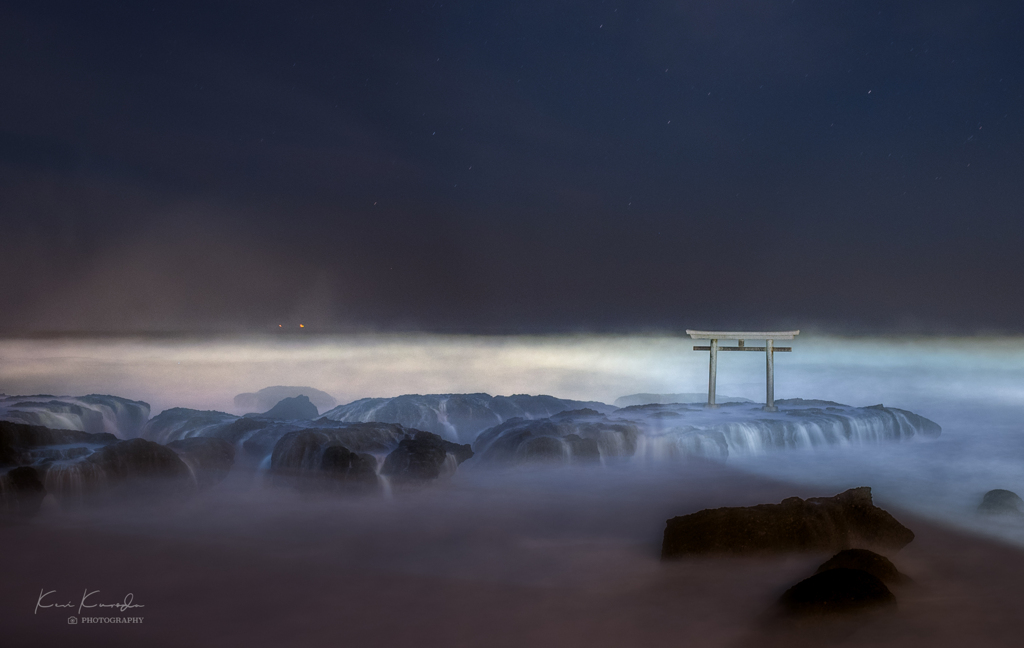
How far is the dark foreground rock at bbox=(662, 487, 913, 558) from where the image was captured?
7141 millimetres

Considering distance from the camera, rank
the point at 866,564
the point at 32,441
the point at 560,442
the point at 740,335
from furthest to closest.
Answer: the point at 740,335
the point at 560,442
the point at 32,441
the point at 866,564

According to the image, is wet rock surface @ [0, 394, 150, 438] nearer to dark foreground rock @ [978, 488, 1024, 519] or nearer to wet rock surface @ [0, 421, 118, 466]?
wet rock surface @ [0, 421, 118, 466]

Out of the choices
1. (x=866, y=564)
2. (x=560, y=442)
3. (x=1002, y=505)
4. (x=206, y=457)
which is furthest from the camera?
(x=560, y=442)

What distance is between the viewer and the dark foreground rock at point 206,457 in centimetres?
1114

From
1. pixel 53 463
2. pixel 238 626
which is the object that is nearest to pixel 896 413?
pixel 238 626

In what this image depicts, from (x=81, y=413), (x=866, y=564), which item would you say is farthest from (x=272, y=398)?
(x=866, y=564)

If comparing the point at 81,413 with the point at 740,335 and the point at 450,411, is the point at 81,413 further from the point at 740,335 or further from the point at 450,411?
the point at 740,335

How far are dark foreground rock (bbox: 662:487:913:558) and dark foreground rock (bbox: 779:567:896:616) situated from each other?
4.74 feet

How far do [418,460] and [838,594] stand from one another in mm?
7493

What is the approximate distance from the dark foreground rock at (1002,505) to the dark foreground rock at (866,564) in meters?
4.42

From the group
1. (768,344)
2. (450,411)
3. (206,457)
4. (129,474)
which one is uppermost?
(768,344)

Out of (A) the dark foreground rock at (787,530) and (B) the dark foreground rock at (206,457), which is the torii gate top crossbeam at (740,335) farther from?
(B) the dark foreground rock at (206,457)

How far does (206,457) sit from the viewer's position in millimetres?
11547

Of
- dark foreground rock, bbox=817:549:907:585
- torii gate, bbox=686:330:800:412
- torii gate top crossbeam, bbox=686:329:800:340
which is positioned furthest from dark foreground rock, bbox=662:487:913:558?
torii gate top crossbeam, bbox=686:329:800:340
